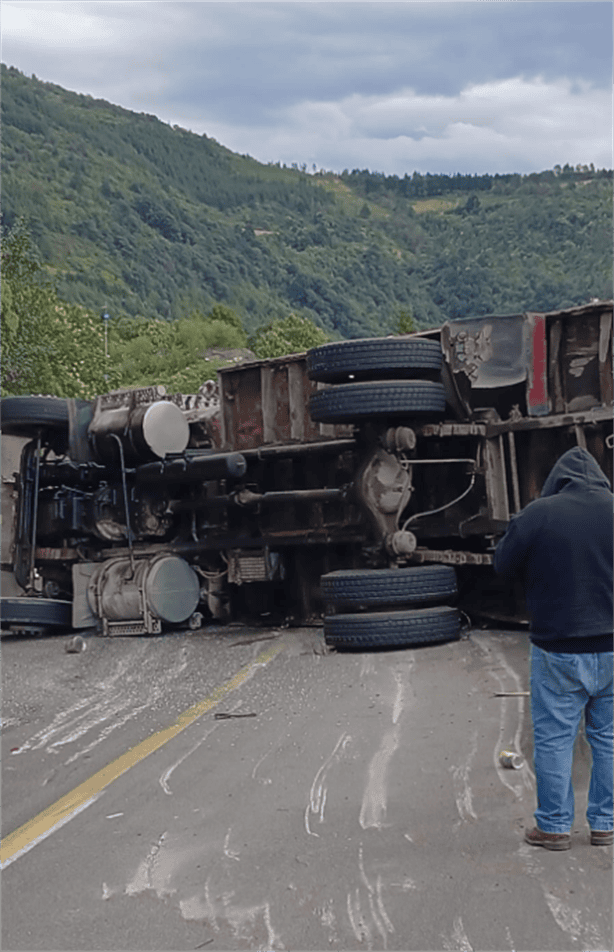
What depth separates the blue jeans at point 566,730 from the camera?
4.38 m

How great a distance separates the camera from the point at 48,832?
17.1 ft

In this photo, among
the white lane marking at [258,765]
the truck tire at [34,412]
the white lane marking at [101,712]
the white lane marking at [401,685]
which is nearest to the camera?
the white lane marking at [258,765]

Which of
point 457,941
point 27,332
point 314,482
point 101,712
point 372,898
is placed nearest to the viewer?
point 457,941

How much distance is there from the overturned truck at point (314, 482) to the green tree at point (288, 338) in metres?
61.9

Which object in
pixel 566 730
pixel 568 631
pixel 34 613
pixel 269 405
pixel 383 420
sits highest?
pixel 269 405

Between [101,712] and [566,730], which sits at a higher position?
[566,730]

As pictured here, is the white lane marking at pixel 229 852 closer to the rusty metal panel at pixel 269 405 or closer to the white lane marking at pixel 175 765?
the white lane marking at pixel 175 765

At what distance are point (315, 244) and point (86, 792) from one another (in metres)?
174

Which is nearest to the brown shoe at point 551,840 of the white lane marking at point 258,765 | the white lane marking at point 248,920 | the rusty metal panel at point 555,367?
the white lane marking at point 248,920

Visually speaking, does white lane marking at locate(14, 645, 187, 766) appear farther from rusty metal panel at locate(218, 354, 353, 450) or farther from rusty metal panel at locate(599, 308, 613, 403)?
rusty metal panel at locate(599, 308, 613, 403)

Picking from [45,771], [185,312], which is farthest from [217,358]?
[45,771]

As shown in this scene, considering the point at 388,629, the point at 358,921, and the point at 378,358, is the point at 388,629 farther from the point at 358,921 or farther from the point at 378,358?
the point at 358,921

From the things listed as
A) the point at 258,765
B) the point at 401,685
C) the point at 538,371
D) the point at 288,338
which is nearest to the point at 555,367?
the point at 538,371

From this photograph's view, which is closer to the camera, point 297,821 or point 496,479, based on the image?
point 297,821
